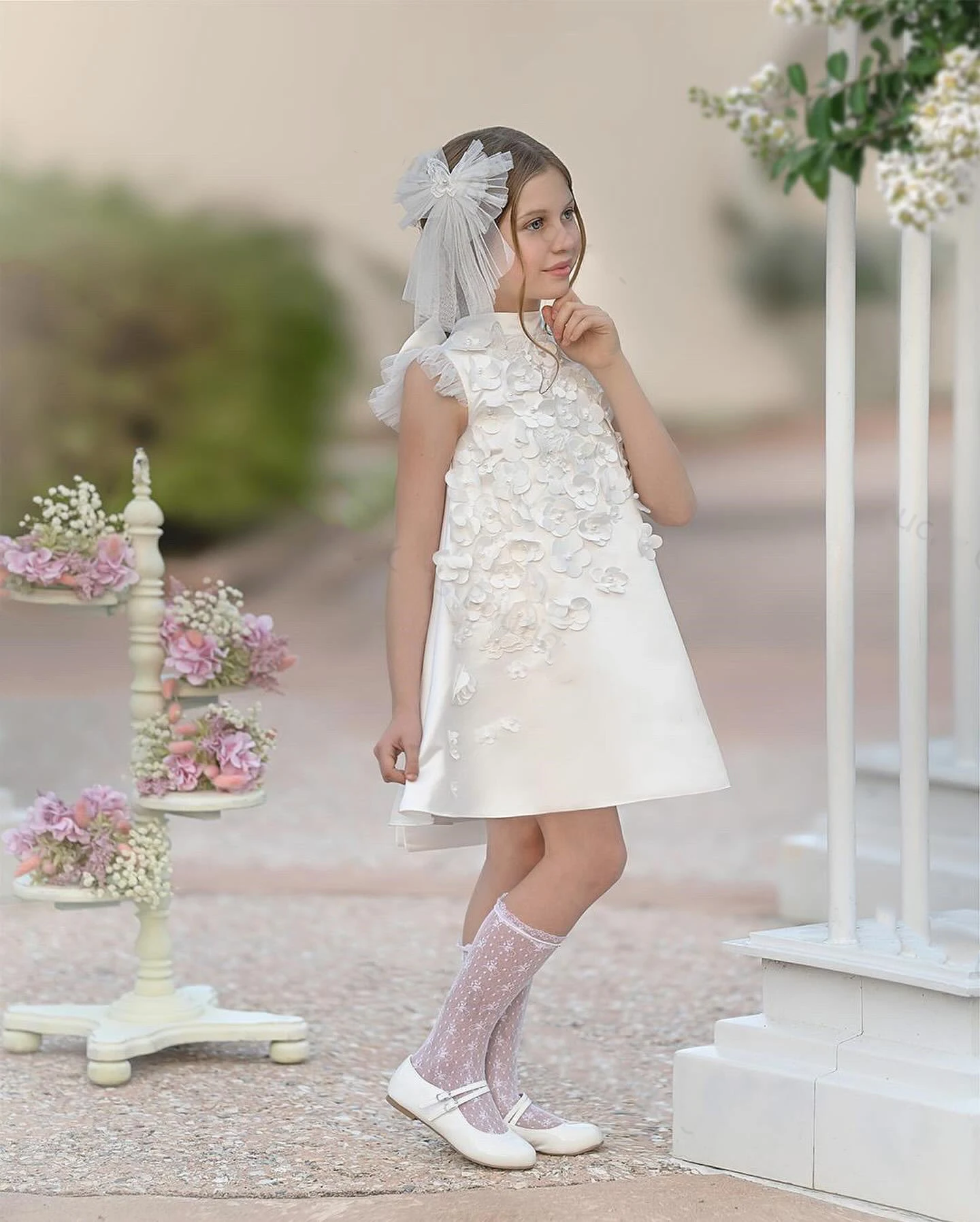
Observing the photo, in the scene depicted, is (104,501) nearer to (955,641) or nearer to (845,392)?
(955,641)

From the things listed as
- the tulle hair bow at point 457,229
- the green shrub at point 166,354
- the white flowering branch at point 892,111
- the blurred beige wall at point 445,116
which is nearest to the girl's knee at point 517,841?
the tulle hair bow at point 457,229

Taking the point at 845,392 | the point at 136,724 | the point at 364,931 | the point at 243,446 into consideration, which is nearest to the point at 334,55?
the point at 243,446

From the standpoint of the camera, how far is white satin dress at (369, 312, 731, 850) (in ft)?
6.26

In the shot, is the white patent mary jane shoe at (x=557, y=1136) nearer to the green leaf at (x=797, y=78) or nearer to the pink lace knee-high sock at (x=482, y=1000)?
the pink lace knee-high sock at (x=482, y=1000)

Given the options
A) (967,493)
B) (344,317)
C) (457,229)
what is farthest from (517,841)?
(344,317)

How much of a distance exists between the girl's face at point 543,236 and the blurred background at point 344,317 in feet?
12.4

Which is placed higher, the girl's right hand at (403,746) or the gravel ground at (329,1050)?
the girl's right hand at (403,746)

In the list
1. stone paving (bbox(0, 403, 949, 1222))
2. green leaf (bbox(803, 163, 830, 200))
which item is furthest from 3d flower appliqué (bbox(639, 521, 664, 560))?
green leaf (bbox(803, 163, 830, 200))

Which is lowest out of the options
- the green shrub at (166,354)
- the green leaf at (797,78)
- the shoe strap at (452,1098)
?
the shoe strap at (452,1098)

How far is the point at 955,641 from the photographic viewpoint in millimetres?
3115

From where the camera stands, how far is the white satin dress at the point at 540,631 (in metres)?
1.91

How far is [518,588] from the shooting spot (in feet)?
6.34

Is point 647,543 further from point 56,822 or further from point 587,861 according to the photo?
point 56,822

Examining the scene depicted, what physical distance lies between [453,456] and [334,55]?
465 cm
